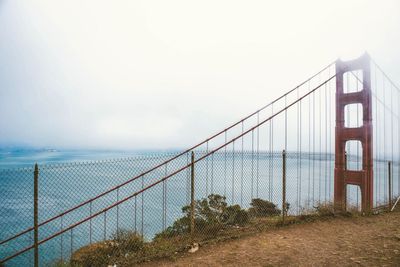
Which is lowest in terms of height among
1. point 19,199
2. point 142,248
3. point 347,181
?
point 19,199

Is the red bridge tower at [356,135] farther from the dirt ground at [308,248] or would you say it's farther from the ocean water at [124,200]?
the dirt ground at [308,248]

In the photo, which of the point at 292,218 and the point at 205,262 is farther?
the point at 292,218

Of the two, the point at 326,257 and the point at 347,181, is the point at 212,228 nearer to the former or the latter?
the point at 326,257

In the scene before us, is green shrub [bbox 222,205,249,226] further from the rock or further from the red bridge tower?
the red bridge tower

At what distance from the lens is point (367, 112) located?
9.38 metres

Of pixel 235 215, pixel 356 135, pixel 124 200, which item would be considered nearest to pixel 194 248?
pixel 124 200

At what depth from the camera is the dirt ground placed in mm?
4582

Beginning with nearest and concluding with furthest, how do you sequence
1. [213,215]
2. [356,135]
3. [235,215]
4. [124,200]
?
[124,200], [213,215], [235,215], [356,135]

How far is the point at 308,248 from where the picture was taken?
16.9ft

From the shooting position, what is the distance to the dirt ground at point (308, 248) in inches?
180

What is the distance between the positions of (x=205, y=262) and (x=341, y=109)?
811 centimetres

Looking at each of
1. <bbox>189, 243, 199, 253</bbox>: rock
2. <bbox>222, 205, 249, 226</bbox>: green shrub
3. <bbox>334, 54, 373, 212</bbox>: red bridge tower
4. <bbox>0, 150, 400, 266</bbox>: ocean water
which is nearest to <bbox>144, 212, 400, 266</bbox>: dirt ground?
<bbox>189, 243, 199, 253</bbox>: rock

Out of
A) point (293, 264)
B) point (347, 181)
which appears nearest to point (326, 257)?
point (293, 264)

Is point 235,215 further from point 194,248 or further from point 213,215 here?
point 194,248
